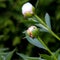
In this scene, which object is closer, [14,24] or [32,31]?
[32,31]

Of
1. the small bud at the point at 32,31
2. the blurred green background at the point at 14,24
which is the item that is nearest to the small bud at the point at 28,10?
the small bud at the point at 32,31

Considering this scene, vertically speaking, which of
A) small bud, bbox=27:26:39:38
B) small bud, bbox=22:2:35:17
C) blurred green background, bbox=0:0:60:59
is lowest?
blurred green background, bbox=0:0:60:59

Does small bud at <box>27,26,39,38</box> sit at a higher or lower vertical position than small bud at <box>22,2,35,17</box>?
lower

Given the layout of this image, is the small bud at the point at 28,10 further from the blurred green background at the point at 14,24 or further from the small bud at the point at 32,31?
the blurred green background at the point at 14,24

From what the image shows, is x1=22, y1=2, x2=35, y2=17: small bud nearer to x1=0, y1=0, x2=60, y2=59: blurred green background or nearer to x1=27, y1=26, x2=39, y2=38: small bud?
x1=27, y1=26, x2=39, y2=38: small bud

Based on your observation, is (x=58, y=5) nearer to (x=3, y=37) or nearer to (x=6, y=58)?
(x=3, y=37)

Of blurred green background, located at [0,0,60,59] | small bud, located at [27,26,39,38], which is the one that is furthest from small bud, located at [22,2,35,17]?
blurred green background, located at [0,0,60,59]

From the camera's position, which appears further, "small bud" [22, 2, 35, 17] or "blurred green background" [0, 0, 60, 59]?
"blurred green background" [0, 0, 60, 59]

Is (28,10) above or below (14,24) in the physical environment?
above

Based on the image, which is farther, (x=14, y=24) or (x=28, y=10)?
(x=14, y=24)

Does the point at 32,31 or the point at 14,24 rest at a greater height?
the point at 32,31

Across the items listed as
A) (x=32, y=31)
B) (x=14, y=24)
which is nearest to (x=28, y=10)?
(x=32, y=31)

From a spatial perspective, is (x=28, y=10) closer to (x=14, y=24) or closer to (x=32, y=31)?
(x=32, y=31)
